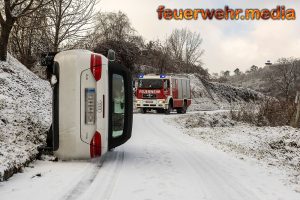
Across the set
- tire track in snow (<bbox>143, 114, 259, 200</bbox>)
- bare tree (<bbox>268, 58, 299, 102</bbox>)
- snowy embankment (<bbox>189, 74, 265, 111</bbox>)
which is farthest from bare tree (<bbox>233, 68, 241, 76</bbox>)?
tire track in snow (<bbox>143, 114, 259, 200</bbox>)

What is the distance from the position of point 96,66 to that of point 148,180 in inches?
97.1

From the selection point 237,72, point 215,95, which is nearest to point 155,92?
point 215,95

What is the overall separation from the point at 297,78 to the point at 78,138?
10206 centimetres

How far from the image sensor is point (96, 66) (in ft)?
24.6

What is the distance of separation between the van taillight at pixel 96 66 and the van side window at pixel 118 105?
577 mm

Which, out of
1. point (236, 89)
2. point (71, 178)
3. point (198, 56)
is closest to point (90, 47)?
point (71, 178)

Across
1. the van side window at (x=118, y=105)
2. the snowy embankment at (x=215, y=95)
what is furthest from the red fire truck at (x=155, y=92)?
the van side window at (x=118, y=105)

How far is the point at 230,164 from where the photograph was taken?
860cm

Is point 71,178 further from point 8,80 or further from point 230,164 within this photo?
point 8,80

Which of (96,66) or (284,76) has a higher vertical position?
(284,76)

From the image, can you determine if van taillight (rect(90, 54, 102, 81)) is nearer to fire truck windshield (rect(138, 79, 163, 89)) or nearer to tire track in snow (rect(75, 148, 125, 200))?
tire track in snow (rect(75, 148, 125, 200))

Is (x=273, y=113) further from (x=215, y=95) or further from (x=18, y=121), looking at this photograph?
(x=215, y=95)

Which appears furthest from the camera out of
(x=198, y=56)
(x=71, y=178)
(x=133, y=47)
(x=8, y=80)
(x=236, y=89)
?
(x=198, y=56)

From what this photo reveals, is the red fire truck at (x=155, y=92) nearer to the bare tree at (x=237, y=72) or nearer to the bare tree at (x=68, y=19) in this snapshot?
the bare tree at (x=68, y=19)
